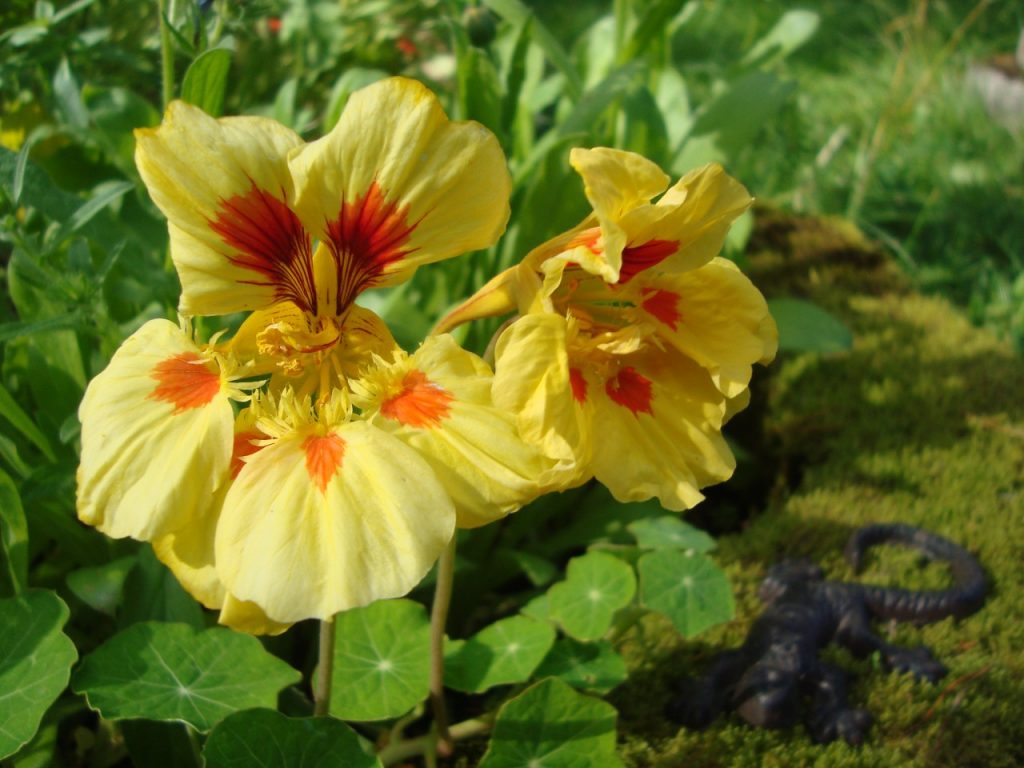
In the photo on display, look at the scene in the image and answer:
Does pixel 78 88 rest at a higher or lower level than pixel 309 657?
higher

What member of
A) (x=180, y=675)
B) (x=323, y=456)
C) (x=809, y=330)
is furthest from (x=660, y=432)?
(x=809, y=330)

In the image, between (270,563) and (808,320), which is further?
(808,320)

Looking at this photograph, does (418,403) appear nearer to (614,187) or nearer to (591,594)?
(614,187)

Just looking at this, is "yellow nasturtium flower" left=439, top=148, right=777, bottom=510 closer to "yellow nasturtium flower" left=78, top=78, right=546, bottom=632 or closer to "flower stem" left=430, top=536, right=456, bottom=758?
"yellow nasturtium flower" left=78, top=78, right=546, bottom=632

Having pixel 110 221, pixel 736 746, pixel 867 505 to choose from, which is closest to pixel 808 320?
pixel 867 505

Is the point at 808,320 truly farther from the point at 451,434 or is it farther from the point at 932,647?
the point at 451,434

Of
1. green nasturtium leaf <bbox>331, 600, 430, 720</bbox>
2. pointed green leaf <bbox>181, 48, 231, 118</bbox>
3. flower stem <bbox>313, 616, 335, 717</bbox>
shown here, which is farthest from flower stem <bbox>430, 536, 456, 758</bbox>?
pointed green leaf <bbox>181, 48, 231, 118</bbox>

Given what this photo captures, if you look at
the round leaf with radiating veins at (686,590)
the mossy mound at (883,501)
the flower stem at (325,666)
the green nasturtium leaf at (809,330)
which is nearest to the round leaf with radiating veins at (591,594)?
the round leaf with radiating veins at (686,590)
